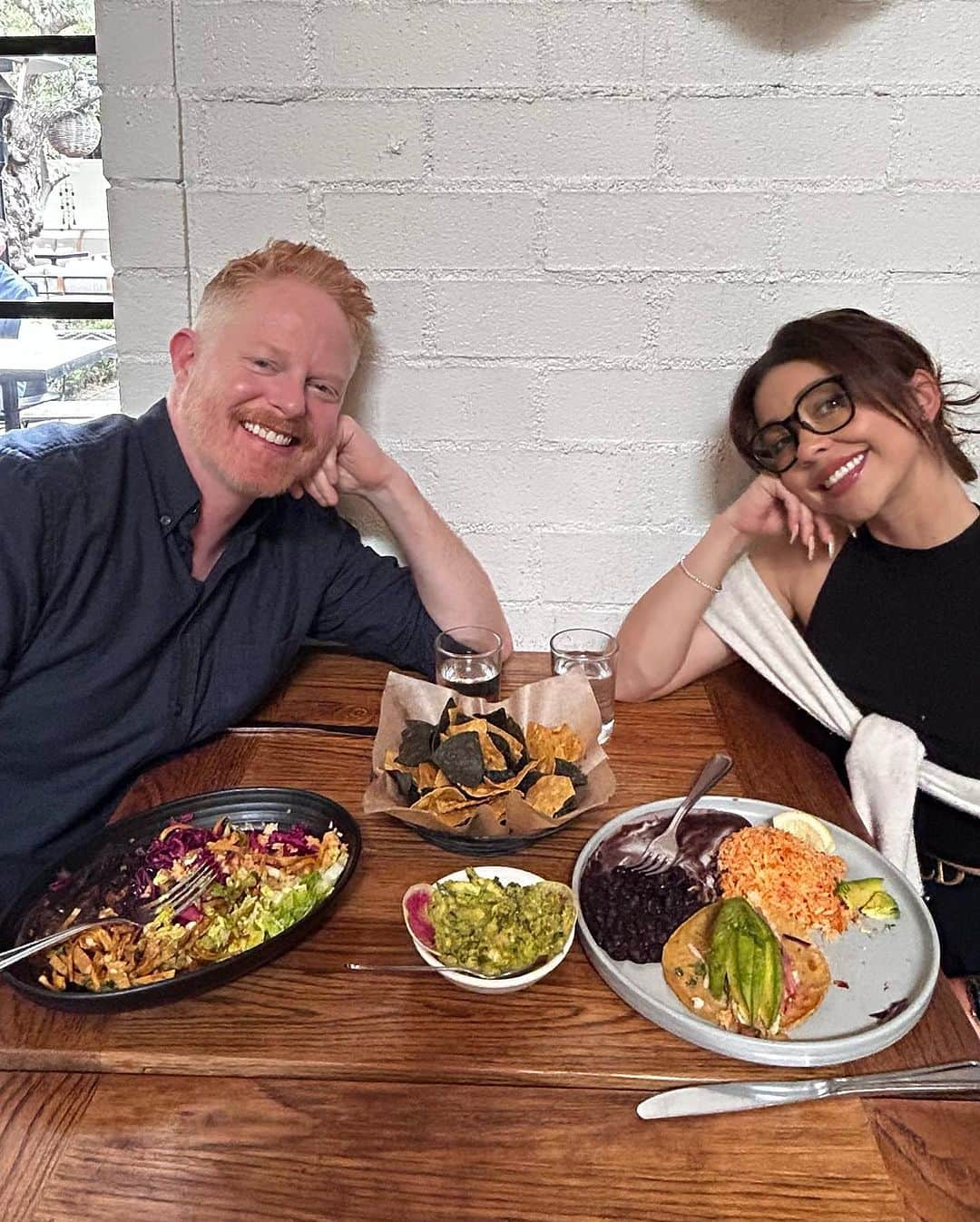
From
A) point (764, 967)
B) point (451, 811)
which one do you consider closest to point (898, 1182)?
point (764, 967)

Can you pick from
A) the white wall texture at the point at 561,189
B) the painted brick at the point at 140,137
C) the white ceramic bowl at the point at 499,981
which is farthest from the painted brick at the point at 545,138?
the white ceramic bowl at the point at 499,981

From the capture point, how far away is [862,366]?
4.09 ft

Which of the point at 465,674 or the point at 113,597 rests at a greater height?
the point at 113,597

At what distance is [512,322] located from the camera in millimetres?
1518

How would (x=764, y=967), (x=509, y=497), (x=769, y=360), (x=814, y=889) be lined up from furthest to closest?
(x=509, y=497), (x=769, y=360), (x=814, y=889), (x=764, y=967)

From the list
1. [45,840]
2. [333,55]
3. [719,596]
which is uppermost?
[333,55]

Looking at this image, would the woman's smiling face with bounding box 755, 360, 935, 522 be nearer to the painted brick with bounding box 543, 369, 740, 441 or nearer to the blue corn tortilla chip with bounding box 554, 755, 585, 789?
the painted brick with bounding box 543, 369, 740, 441

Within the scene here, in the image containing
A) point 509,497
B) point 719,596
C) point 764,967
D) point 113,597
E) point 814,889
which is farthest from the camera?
point 509,497

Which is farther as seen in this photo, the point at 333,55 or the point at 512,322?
the point at 512,322

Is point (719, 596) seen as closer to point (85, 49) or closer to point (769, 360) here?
point (769, 360)

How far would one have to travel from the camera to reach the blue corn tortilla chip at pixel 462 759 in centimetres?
103

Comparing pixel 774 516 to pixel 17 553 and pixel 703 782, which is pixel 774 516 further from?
pixel 17 553

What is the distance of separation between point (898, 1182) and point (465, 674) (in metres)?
0.76

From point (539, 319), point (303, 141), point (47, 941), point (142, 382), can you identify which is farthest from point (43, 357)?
point (47, 941)
